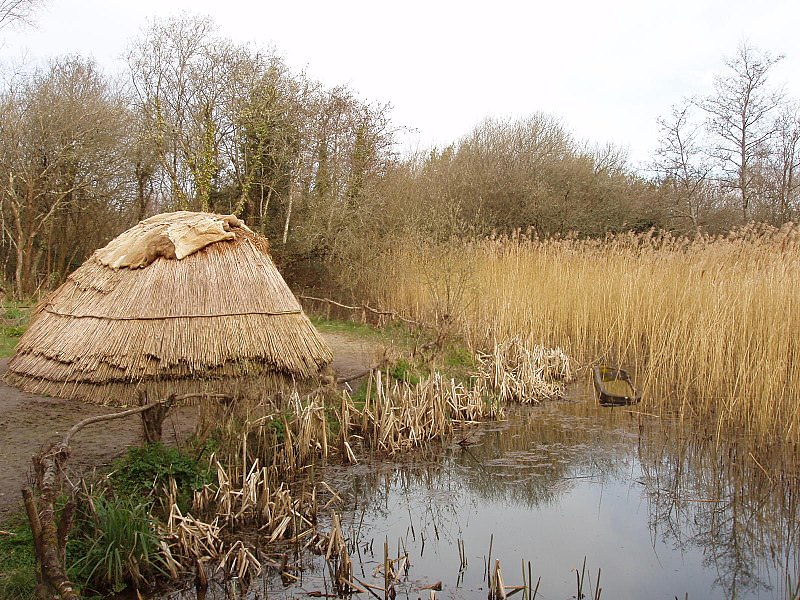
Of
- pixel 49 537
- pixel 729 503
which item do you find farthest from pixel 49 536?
pixel 729 503

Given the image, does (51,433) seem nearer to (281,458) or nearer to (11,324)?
(281,458)

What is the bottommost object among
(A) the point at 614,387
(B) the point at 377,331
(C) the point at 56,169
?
(A) the point at 614,387

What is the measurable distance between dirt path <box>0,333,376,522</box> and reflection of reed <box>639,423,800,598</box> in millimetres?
3600

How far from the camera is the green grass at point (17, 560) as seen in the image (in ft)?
10.7

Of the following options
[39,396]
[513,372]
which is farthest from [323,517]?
[513,372]

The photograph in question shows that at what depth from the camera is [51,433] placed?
5434 mm

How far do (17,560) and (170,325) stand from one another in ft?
9.60

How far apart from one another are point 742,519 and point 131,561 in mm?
3825

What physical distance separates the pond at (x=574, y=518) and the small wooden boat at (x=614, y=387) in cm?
100

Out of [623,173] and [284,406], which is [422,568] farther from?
[623,173]

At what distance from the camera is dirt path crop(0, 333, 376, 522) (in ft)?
15.4

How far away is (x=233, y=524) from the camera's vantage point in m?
4.30

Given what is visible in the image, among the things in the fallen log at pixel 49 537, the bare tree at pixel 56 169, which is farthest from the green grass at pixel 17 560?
the bare tree at pixel 56 169

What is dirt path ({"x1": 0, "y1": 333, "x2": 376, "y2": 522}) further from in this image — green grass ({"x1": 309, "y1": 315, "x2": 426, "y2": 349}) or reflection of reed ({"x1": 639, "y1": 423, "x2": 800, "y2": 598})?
reflection of reed ({"x1": 639, "y1": 423, "x2": 800, "y2": 598})
